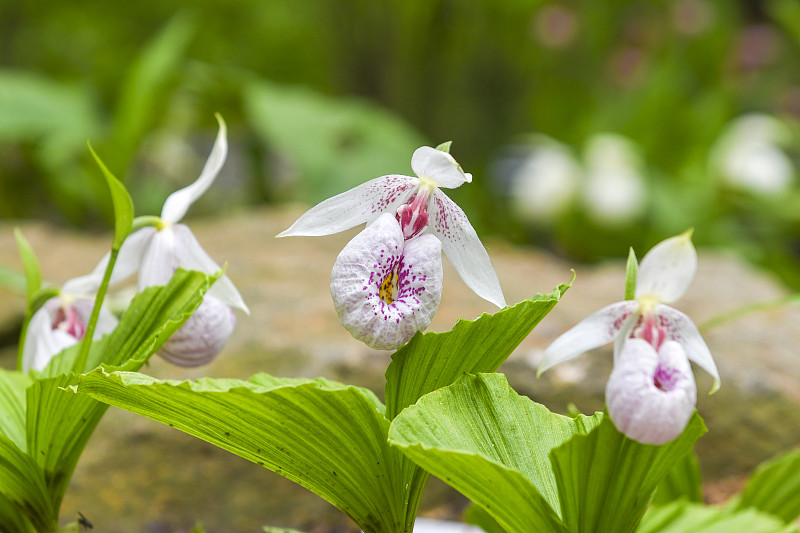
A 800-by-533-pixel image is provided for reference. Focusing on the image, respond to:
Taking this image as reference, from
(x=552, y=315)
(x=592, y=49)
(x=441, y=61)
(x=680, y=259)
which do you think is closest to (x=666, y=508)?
(x=680, y=259)

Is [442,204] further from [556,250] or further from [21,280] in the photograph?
[556,250]

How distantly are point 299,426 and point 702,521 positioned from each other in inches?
14.3

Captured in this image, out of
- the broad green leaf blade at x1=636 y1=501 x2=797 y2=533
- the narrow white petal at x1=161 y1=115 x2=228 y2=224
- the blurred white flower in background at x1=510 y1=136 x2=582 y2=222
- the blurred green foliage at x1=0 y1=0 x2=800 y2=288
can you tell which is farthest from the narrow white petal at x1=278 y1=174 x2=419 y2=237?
the blurred white flower in background at x1=510 y1=136 x2=582 y2=222

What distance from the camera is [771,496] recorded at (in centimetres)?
68

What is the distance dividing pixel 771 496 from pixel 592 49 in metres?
2.78

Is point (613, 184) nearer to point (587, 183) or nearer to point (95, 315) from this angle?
point (587, 183)

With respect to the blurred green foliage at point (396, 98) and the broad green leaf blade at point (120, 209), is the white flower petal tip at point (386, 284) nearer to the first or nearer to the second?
the broad green leaf blade at point (120, 209)

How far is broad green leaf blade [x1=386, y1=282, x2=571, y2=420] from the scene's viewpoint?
48cm

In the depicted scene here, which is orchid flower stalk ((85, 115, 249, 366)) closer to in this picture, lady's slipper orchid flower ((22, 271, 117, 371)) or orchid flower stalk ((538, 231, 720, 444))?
lady's slipper orchid flower ((22, 271, 117, 371))

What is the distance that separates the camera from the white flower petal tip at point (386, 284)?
451 mm

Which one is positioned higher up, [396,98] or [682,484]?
[396,98]

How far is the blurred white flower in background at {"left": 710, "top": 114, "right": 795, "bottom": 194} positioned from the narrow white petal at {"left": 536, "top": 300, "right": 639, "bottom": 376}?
187 centimetres

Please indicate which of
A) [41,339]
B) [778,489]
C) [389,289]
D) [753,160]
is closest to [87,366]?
[41,339]

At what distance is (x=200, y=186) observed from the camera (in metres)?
0.57
